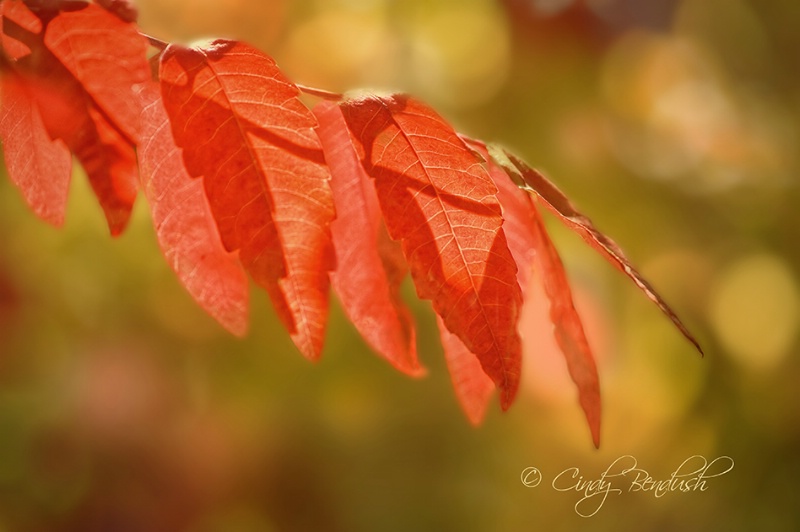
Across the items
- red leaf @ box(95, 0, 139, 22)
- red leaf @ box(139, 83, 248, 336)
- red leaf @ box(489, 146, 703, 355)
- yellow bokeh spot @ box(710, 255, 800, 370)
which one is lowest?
yellow bokeh spot @ box(710, 255, 800, 370)

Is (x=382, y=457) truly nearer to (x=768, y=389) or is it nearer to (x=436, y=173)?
(x=768, y=389)

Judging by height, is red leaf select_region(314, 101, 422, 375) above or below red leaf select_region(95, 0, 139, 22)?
below

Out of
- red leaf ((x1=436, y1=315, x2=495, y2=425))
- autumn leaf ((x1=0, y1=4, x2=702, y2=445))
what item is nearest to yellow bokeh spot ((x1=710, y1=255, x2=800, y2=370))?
red leaf ((x1=436, y1=315, x2=495, y2=425))

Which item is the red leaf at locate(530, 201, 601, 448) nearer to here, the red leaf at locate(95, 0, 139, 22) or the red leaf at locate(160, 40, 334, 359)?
the red leaf at locate(160, 40, 334, 359)

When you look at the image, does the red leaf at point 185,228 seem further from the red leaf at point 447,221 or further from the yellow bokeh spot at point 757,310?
the yellow bokeh spot at point 757,310

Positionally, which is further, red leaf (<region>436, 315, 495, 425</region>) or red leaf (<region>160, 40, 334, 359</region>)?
red leaf (<region>436, 315, 495, 425</region>)

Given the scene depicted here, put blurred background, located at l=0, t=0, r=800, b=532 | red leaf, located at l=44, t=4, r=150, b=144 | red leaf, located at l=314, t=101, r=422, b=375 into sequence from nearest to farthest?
red leaf, located at l=44, t=4, r=150, b=144 < red leaf, located at l=314, t=101, r=422, b=375 < blurred background, located at l=0, t=0, r=800, b=532

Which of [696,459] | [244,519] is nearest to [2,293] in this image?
[244,519]
